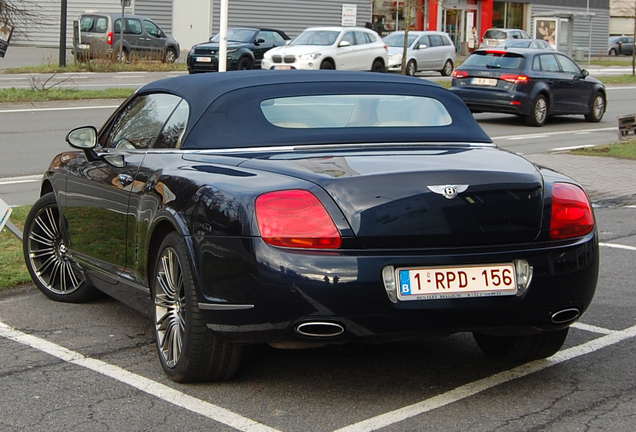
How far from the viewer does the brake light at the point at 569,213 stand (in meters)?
4.55

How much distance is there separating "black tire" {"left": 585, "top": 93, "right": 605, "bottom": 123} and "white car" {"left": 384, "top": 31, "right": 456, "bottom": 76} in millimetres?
12569

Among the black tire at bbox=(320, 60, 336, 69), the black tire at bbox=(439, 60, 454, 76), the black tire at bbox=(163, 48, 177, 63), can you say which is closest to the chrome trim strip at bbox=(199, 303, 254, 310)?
the black tire at bbox=(320, 60, 336, 69)

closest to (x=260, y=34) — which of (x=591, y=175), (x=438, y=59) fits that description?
(x=438, y=59)

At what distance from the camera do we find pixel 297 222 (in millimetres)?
4199

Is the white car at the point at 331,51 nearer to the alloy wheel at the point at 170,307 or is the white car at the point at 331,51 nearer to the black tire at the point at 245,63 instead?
the black tire at the point at 245,63

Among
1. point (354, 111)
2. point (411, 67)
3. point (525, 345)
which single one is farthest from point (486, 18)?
point (525, 345)

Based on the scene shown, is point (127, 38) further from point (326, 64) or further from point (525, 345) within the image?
point (525, 345)

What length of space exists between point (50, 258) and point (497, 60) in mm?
16285

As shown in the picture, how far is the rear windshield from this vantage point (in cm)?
2138

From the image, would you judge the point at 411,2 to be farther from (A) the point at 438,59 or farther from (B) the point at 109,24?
(B) the point at 109,24

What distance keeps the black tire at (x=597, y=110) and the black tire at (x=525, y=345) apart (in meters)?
18.9

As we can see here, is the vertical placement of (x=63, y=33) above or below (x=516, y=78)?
above

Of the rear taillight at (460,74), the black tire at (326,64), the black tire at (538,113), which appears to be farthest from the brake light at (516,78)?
the black tire at (326,64)

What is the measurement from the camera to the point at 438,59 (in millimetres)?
37719
